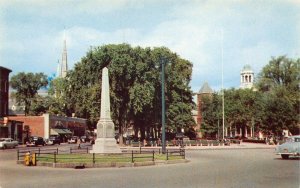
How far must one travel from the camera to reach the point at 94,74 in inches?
2581

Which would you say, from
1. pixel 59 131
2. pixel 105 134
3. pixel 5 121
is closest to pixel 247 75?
pixel 59 131

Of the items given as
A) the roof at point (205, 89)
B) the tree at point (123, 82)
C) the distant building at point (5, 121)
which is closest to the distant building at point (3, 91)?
the distant building at point (5, 121)

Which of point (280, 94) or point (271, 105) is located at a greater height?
point (280, 94)

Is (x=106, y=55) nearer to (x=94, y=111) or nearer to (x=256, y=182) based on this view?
(x=94, y=111)

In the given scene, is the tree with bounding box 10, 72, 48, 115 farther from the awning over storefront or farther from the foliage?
the foliage

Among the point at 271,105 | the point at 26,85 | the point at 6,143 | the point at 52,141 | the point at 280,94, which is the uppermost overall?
the point at 26,85

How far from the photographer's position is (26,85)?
11181cm

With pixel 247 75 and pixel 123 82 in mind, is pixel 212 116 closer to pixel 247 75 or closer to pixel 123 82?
pixel 123 82

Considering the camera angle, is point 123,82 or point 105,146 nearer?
point 105,146

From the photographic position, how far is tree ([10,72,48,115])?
110875 millimetres

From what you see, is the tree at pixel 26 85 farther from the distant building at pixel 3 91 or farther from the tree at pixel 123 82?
the tree at pixel 123 82

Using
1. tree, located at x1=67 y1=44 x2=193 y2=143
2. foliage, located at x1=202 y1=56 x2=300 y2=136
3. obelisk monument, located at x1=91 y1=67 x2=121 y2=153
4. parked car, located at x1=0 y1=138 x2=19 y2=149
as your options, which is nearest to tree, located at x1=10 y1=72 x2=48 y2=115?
tree, located at x1=67 y1=44 x2=193 y2=143

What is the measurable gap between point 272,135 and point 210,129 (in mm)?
24992

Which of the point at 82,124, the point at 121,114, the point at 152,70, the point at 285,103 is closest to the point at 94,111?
the point at 121,114
